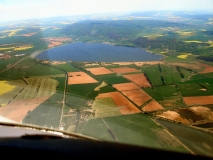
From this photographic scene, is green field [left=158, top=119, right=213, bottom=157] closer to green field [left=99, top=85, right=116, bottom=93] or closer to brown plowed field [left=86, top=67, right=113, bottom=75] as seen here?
green field [left=99, top=85, right=116, bottom=93]

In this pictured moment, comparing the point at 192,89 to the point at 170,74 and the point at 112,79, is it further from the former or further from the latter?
the point at 112,79

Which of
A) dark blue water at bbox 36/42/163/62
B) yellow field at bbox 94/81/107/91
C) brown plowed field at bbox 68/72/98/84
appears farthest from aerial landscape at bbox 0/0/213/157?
dark blue water at bbox 36/42/163/62

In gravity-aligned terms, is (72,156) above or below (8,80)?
above

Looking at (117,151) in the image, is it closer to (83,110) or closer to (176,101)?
(83,110)

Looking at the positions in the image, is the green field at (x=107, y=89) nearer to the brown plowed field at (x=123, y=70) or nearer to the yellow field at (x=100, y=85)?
the yellow field at (x=100, y=85)

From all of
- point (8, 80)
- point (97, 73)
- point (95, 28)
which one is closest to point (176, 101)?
point (97, 73)

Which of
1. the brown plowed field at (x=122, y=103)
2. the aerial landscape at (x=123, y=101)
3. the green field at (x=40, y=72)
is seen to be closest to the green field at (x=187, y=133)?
the aerial landscape at (x=123, y=101)
